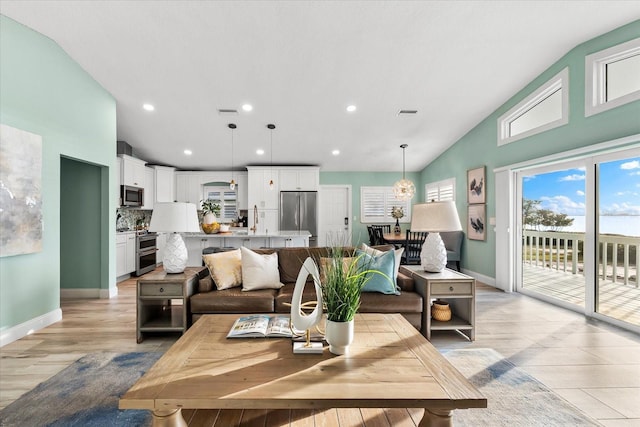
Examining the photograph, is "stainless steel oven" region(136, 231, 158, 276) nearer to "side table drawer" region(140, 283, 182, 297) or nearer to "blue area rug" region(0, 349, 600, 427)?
"side table drawer" region(140, 283, 182, 297)

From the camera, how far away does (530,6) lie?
302 cm

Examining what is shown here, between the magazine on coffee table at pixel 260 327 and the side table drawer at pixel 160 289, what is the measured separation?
40.3 inches

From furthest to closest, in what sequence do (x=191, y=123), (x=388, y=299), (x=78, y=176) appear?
(x=191, y=123)
(x=78, y=176)
(x=388, y=299)

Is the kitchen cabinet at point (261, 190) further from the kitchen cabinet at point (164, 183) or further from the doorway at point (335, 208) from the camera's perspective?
the kitchen cabinet at point (164, 183)

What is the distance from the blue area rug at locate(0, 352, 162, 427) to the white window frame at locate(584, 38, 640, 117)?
16.0 ft

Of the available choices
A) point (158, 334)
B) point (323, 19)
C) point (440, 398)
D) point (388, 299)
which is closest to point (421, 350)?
point (440, 398)

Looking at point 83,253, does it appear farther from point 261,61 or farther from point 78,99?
point 261,61

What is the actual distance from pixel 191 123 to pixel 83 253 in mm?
2585

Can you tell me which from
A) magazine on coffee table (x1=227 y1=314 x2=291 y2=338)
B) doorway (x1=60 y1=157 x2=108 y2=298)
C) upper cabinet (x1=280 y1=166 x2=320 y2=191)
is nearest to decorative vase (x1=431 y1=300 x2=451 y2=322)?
magazine on coffee table (x1=227 y1=314 x2=291 y2=338)

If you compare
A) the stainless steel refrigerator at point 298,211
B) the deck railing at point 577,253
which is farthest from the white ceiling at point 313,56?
the deck railing at point 577,253

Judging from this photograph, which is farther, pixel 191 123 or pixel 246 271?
pixel 191 123

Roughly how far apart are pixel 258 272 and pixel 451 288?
1.83 meters

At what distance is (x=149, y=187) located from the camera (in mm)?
6934

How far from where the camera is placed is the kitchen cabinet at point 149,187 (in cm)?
675
